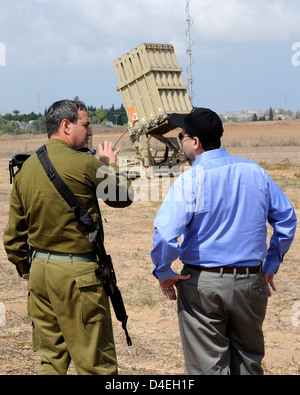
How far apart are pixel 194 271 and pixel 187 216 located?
307 mm

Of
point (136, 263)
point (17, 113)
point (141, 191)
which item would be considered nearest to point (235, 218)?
point (136, 263)

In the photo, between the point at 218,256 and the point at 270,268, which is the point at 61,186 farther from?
the point at 270,268

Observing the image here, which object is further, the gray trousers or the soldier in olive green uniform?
the soldier in olive green uniform

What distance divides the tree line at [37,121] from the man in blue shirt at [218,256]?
6081 centimetres

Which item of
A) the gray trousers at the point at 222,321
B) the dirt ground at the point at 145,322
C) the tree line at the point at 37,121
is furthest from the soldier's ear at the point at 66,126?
the tree line at the point at 37,121

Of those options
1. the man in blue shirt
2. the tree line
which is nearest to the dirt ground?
the man in blue shirt

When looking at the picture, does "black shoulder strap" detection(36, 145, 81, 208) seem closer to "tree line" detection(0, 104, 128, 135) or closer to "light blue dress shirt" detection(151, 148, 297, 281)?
"light blue dress shirt" detection(151, 148, 297, 281)

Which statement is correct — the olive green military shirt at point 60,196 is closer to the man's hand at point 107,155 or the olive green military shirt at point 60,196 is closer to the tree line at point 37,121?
the man's hand at point 107,155

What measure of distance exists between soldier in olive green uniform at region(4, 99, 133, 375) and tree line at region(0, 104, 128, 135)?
60.4 m

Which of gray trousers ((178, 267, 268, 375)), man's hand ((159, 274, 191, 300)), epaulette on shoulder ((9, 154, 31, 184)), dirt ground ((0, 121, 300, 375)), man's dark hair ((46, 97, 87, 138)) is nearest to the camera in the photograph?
gray trousers ((178, 267, 268, 375))

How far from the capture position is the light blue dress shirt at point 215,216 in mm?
3189

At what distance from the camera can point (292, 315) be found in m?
6.33

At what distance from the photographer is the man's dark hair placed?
3461 mm
